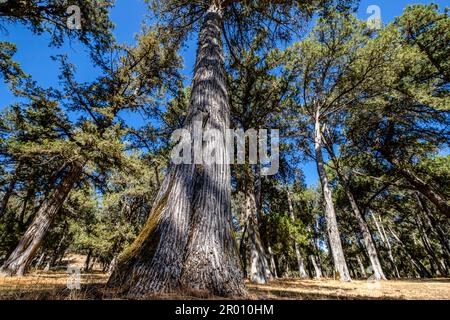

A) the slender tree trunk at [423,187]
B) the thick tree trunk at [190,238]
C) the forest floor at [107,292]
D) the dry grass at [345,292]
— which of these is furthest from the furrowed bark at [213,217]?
the slender tree trunk at [423,187]

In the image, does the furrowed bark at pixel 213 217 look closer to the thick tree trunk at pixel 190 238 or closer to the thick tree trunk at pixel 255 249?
the thick tree trunk at pixel 190 238

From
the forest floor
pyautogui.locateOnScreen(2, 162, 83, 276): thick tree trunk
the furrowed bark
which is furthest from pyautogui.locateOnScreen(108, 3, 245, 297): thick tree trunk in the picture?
pyautogui.locateOnScreen(2, 162, 83, 276): thick tree trunk

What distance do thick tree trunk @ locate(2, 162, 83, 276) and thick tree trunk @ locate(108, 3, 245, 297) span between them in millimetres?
6246

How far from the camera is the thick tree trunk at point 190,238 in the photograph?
2.07 meters

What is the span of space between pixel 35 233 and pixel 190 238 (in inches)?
277

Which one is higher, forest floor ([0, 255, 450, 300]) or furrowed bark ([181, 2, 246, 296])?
furrowed bark ([181, 2, 246, 296])

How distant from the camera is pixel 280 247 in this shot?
1441cm

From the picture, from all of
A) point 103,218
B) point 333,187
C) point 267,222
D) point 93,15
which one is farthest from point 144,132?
point 333,187

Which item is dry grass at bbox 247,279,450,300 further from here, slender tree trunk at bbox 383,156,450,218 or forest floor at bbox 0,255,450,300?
slender tree trunk at bbox 383,156,450,218

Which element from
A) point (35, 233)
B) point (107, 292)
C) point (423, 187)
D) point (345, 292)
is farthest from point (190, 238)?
point (423, 187)

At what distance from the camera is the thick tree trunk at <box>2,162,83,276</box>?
5.87 meters

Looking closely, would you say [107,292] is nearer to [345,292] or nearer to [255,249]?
[345,292]

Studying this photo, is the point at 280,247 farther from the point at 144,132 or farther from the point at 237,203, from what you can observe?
the point at 144,132

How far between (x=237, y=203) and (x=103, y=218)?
12.4 metres
